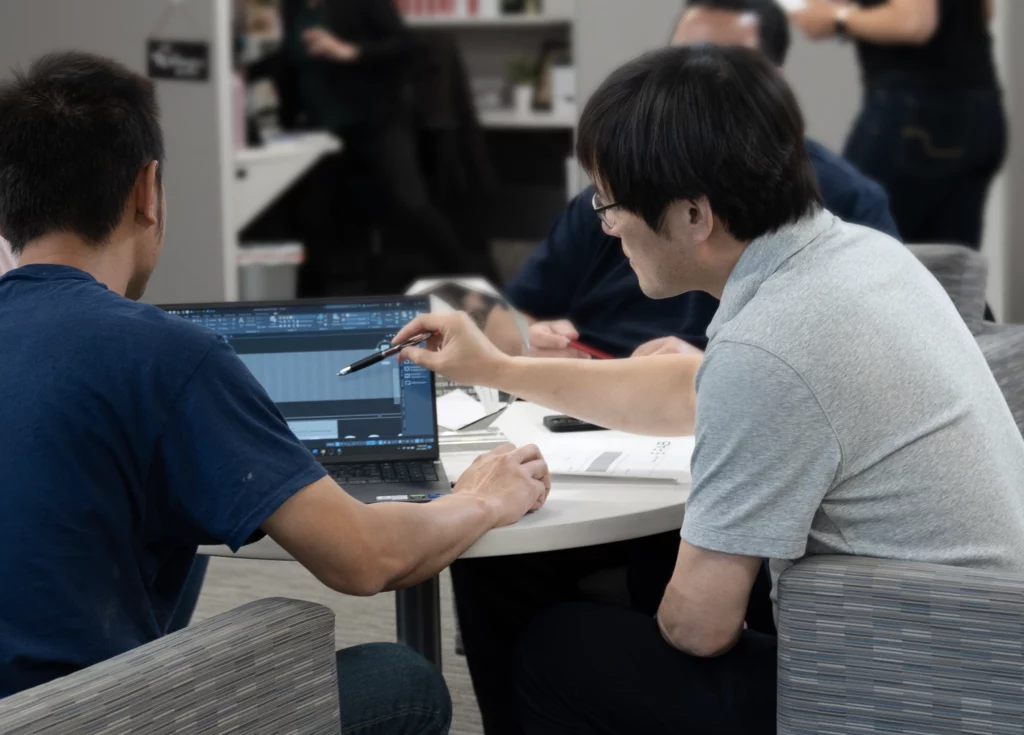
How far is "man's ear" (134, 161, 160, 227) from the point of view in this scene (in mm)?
1320

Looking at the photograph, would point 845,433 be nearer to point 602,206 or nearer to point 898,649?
point 898,649

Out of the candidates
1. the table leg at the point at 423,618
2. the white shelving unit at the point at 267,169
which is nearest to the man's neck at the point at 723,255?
the table leg at the point at 423,618

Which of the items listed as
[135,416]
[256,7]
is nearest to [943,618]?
[135,416]

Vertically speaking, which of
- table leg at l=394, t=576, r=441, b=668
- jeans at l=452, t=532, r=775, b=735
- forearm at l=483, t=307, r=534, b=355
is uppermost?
forearm at l=483, t=307, r=534, b=355

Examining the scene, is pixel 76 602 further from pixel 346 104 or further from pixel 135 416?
pixel 346 104

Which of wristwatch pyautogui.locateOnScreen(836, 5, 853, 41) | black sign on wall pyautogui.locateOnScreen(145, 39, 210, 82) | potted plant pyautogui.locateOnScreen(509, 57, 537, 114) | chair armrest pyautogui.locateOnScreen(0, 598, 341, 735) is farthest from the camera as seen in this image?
potted plant pyautogui.locateOnScreen(509, 57, 537, 114)

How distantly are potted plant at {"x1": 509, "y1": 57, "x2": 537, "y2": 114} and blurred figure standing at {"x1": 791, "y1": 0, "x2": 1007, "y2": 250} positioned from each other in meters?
3.19

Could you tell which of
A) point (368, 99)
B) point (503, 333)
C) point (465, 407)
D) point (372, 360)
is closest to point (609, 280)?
point (503, 333)

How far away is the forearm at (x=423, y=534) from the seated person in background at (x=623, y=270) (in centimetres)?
83

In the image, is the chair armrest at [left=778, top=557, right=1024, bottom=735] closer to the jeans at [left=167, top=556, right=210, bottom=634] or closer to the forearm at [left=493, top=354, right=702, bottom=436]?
the forearm at [left=493, top=354, right=702, bottom=436]

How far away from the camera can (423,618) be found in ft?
6.73

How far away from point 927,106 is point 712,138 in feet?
7.72

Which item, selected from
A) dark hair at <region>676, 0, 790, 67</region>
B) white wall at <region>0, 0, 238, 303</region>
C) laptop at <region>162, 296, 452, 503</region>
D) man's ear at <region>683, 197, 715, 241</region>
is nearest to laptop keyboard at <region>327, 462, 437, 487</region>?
laptop at <region>162, 296, 452, 503</region>

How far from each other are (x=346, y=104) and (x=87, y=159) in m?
4.86
